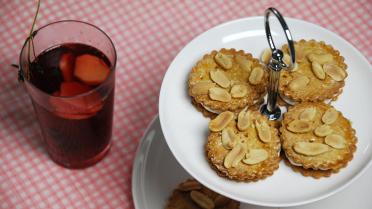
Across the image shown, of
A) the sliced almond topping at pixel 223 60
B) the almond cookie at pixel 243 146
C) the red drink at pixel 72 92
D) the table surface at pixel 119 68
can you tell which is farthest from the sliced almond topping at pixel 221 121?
the table surface at pixel 119 68

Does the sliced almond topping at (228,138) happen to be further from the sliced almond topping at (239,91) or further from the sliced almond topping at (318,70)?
the sliced almond topping at (318,70)

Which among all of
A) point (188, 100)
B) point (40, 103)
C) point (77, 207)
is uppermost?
point (188, 100)

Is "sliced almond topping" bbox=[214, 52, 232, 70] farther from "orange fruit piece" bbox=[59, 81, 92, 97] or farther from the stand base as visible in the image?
"orange fruit piece" bbox=[59, 81, 92, 97]

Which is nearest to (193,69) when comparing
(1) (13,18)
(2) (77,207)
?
(2) (77,207)

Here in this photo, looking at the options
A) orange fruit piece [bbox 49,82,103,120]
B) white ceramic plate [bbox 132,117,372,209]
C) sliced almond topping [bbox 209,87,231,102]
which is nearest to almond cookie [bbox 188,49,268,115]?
sliced almond topping [bbox 209,87,231,102]

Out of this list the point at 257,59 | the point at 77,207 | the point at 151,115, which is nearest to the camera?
the point at 257,59

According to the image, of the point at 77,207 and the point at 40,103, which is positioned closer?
the point at 40,103

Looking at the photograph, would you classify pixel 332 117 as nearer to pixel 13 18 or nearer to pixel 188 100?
pixel 188 100
